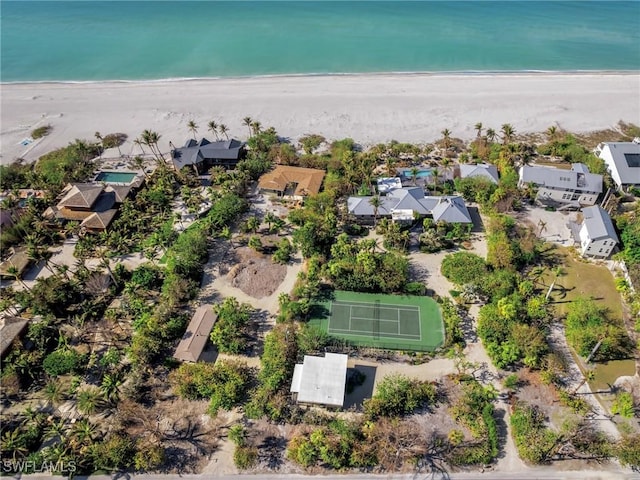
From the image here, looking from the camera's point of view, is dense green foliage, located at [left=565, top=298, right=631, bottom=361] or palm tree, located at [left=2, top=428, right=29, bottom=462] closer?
palm tree, located at [left=2, top=428, right=29, bottom=462]

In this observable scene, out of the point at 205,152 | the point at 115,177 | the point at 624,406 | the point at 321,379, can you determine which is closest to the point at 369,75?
the point at 205,152

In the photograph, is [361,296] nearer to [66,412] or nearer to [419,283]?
[419,283]

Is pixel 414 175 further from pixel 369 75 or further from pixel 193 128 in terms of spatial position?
pixel 369 75

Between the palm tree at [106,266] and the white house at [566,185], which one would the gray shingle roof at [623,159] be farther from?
the palm tree at [106,266]

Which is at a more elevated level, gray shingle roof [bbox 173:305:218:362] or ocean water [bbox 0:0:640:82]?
ocean water [bbox 0:0:640:82]

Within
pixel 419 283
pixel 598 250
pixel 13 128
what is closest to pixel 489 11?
pixel 598 250

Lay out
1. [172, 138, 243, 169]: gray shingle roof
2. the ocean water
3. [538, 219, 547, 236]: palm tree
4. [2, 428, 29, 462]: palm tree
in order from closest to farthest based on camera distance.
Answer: [2, 428, 29, 462]: palm tree
[538, 219, 547, 236]: palm tree
[172, 138, 243, 169]: gray shingle roof
the ocean water

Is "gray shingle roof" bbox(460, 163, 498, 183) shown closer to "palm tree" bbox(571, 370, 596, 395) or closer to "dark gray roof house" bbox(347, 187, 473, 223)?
"dark gray roof house" bbox(347, 187, 473, 223)

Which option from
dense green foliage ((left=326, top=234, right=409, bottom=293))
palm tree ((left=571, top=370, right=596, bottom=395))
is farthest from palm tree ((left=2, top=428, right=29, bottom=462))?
palm tree ((left=571, top=370, right=596, bottom=395))

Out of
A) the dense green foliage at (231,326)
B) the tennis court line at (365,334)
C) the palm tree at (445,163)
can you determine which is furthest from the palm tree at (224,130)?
the tennis court line at (365,334)
